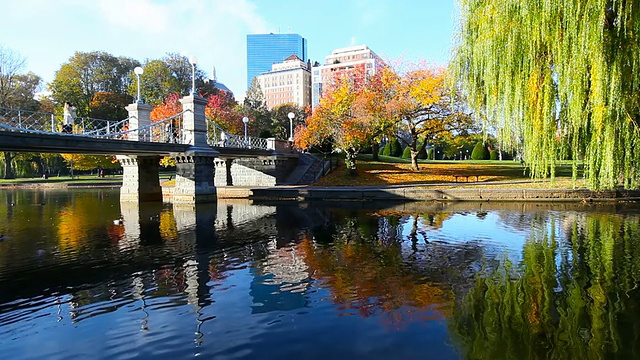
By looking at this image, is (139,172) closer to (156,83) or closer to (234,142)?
(234,142)

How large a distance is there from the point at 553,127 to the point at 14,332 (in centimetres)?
1192

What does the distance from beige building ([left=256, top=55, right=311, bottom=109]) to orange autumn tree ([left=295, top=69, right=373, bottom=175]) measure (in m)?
101

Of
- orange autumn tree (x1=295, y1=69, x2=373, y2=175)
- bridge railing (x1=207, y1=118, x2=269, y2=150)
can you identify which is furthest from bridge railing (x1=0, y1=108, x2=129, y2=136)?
orange autumn tree (x1=295, y1=69, x2=373, y2=175)

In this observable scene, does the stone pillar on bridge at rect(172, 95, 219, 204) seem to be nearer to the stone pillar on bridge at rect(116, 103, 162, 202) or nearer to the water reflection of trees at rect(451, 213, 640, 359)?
the stone pillar on bridge at rect(116, 103, 162, 202)

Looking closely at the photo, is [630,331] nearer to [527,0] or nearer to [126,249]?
[527,0]

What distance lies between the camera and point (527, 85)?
10.7m

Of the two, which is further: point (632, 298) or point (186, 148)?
point (186, 148)

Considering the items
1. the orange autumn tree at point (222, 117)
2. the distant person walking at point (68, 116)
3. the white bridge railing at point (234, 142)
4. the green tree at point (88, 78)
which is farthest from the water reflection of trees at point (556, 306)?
the green tree at point (88, 78)

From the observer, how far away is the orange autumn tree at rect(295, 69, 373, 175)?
3152 cm

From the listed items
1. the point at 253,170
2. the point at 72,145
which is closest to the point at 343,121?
the point at 253,170

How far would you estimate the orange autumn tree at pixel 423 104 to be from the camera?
2998cm

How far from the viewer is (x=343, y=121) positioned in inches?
1266

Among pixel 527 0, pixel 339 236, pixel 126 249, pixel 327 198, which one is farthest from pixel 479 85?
pixel 327 198

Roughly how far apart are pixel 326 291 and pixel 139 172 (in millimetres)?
23218
